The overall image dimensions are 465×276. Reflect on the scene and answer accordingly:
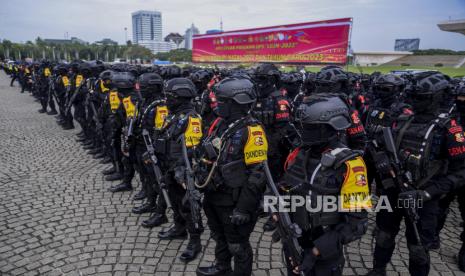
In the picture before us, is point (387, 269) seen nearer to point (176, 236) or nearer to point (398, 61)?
point (176, 236)

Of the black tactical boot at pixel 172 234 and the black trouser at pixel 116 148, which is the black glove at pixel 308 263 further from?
the black trouser at pixel 116 148

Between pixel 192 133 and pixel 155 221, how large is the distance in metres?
2.10

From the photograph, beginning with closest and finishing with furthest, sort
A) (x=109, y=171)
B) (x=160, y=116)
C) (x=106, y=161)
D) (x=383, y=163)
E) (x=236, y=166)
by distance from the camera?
(x=236, y=166) < (x=383, y=163) < (x=160, y=116) < (x=109, y=171) < (x=106, y=161)

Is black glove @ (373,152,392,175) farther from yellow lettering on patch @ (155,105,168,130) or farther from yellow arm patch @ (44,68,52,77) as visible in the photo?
yellow arm patch @ (44,68,52,77)

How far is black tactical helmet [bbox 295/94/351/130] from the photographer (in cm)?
260

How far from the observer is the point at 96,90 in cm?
919

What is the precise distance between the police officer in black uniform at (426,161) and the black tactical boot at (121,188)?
5.44m

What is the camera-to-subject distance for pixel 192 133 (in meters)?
4.39

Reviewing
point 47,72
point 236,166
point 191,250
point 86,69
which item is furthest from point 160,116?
point 47,72

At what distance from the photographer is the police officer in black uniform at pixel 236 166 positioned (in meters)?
3.35

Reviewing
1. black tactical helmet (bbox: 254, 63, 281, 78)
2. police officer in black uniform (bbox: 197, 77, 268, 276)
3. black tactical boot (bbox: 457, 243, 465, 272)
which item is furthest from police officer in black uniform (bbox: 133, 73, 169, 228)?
black tactical boot (bbox: 457, 243, 465, 272)

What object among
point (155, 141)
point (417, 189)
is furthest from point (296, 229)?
point (155, 141)

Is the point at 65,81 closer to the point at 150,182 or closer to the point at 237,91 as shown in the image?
the point at 150,182

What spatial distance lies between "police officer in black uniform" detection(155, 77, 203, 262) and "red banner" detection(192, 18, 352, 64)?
48.2ft
